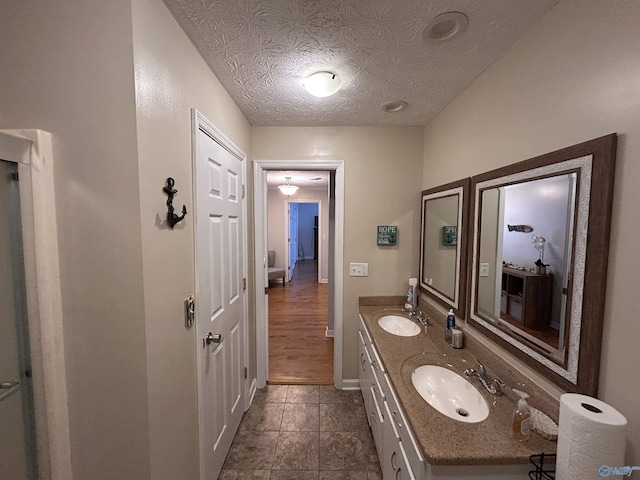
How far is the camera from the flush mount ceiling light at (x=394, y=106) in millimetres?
1808

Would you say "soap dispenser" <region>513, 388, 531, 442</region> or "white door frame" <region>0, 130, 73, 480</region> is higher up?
"white door frame" <region>0, 130, 73, 480</region>

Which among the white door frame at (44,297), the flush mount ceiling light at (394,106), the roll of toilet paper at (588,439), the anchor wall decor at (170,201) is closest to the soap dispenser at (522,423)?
the roll of toilet paper at (588,439)

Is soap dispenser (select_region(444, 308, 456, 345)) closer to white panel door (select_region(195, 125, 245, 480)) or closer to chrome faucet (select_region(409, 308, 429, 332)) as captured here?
chrome faucet (select_region(409, 308, 429, 332))

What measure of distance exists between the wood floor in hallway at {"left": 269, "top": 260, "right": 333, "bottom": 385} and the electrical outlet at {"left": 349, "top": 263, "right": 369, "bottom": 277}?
3.66ft

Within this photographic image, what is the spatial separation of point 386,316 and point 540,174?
4.71 ft

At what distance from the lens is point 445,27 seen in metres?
1.09

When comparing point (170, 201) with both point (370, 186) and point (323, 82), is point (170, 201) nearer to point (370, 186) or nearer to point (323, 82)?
point (323, 82)

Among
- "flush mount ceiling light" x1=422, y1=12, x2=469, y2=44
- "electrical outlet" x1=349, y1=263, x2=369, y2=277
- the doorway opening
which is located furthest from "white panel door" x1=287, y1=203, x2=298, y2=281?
"flush mount ceiling light" x1=422, y1=12, x2=469, y2=44

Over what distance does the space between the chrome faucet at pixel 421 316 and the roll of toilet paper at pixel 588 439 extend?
1130 mm

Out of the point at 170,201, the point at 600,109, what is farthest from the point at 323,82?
the point at 600,109

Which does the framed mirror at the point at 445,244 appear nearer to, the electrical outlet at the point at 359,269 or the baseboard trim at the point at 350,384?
the electrical outlet at the point at 359,269

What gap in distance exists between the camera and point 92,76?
83 centimetres

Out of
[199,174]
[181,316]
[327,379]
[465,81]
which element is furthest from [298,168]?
[327,379]

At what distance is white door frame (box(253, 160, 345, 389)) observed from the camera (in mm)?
2254
